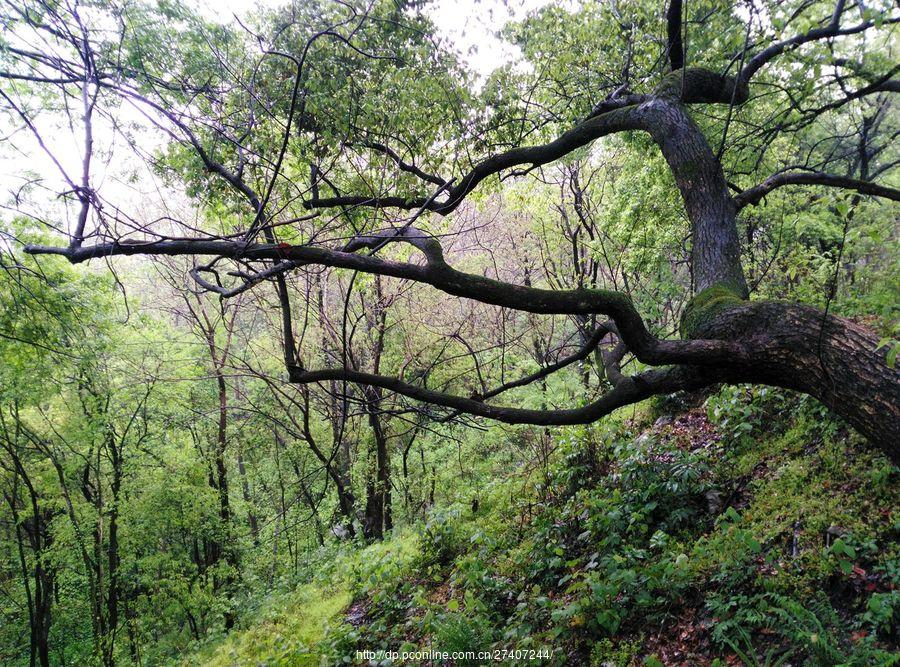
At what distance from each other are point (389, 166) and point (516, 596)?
14.7 ft

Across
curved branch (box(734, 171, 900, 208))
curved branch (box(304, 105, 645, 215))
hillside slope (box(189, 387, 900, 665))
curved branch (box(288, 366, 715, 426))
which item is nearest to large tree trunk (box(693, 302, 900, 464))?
curved branch (box(288, 366, 715, 426))

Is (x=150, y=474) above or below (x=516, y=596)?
above

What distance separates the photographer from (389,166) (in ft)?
16.6

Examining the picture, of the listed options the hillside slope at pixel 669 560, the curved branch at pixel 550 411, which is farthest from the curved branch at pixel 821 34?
the hillside slope at pixel 669 560

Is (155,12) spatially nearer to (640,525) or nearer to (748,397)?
(640,525)

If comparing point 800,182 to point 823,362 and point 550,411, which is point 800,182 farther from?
point 550,411

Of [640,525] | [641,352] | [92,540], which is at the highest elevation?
[92,540]

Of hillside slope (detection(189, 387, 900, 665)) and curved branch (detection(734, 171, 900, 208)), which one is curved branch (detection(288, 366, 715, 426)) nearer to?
hillside slope (detection(189, 387, 900, 665))

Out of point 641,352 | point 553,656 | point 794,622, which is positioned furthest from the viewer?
point 553,656

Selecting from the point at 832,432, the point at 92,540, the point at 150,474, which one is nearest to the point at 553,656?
the point at 832,432

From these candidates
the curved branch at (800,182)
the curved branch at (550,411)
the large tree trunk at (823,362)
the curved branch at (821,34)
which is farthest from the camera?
the curved branch at (800,182)

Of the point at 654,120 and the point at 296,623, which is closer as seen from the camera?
the point at 654,120

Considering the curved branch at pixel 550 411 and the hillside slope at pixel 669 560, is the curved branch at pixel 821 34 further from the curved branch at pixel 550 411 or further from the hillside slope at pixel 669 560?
the hillside slope at pixel 669 560

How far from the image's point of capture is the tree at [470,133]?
263 cm
